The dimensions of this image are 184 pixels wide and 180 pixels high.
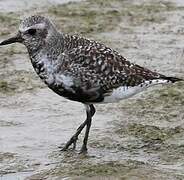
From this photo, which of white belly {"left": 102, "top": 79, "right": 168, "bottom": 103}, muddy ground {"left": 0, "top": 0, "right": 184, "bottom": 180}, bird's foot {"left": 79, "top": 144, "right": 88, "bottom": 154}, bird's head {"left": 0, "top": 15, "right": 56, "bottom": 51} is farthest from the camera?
bird's foot {"left": 79, "top": 144, "right": 88, "bottom": 154}

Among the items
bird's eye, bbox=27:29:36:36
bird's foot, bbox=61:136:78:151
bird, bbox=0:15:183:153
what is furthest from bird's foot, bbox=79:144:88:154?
bird's eye, bbox=27:29:36:36

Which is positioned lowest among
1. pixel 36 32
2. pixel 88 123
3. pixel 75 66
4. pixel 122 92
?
pixel 88 123

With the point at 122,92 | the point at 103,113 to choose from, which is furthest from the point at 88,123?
the point at 103,113

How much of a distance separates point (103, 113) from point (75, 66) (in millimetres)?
1704

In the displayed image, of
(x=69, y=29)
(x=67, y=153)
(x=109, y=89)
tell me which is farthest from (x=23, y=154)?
(x=69, y=29)

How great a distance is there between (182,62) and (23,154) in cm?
379

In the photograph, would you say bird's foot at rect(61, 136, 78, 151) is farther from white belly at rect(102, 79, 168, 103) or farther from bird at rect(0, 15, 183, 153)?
white belly at rect(102, 79, 168, 103)

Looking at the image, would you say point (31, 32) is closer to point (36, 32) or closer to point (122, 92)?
point (36, 32)

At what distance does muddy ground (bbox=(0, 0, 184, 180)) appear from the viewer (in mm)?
8867

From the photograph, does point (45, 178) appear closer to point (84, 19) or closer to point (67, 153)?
point (67, 153)

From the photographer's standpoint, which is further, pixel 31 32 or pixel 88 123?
pixel 88 123

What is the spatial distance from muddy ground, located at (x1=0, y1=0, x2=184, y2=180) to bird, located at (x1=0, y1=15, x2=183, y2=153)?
67cm

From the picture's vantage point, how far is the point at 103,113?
34.5 ft

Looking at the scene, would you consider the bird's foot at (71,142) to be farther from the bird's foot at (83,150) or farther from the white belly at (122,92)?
the white belly at (122,92)
